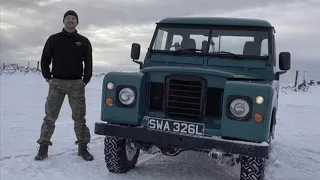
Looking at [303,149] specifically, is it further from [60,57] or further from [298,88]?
[298,88]

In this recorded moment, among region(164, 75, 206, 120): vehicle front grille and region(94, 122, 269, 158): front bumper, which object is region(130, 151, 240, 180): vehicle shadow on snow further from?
region(164, 75, 206, 120): vehicle front grille

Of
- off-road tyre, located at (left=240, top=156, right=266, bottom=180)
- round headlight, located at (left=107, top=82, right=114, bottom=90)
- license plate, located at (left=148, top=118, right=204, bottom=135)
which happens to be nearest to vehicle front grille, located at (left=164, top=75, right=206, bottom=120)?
license plate, located at (left=148, top=118, right=204, bottom=135)

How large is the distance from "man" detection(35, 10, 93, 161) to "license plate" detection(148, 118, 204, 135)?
1483 millimetres

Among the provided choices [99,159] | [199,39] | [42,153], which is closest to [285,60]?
[199,39]

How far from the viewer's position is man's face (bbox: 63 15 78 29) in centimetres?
532

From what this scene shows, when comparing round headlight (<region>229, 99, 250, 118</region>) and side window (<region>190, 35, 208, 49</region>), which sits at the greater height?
side window (<region>190, 35, 208, 49</region>)

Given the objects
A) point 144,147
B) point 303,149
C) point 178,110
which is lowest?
point 303,149

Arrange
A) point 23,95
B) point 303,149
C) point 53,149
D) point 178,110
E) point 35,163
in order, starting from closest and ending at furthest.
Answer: point 178,110
point 35,163
point 53,149
point 303,149
point 23,95

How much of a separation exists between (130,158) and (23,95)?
377 inches

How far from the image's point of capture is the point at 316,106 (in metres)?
14.5

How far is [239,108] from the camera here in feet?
13.8

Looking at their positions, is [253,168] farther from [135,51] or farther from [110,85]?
[135,51]

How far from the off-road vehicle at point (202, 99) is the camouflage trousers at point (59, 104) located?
78 cm

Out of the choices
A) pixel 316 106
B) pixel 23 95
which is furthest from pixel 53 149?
pixel 316 106
